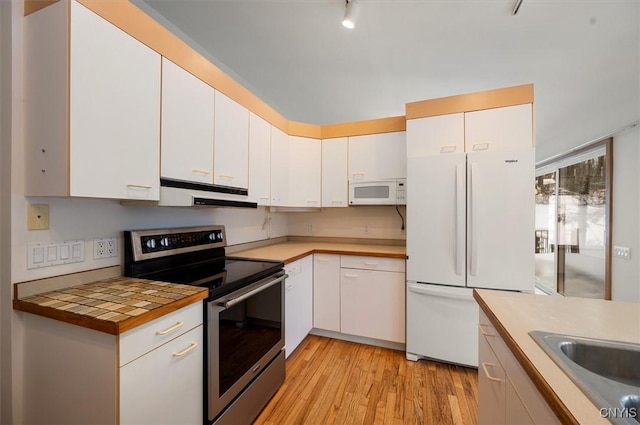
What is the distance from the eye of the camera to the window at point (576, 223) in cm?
328

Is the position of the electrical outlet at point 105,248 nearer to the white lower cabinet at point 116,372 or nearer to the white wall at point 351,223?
the white lower cabinet at point 116,372

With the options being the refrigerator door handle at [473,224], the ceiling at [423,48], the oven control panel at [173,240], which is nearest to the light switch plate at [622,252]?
the ceiling at [423,48]

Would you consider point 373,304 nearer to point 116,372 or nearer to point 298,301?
point 298,301

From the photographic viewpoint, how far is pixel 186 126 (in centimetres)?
148

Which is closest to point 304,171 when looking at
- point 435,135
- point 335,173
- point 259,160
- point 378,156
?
point 335,173

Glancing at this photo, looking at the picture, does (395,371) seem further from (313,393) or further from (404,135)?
(404,135)

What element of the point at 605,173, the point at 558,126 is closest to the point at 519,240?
the point at 605,173

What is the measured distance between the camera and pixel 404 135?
2.60 metres

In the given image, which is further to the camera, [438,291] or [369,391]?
[438,291]

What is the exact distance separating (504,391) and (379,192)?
6.58 ft

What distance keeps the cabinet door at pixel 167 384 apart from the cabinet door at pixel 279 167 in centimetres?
152

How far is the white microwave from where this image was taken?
2.60 metres

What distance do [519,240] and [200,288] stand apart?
7.23 feet

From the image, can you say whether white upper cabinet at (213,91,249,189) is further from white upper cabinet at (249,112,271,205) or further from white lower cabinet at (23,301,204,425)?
white lower cabinet at (23,301,204,425)
